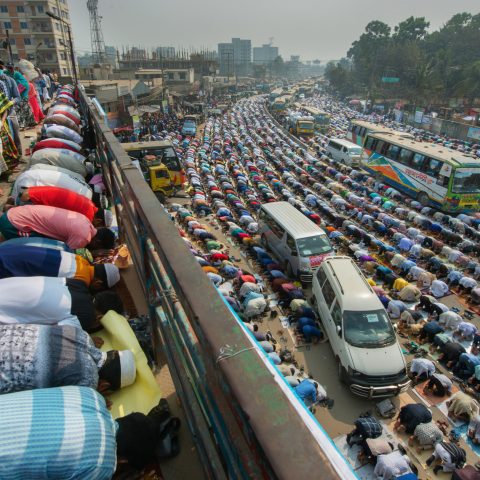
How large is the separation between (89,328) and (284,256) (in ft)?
37.1

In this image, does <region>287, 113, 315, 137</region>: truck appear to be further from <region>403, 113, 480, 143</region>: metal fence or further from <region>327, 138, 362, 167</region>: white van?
<region>403, 113, 480, 143</region>: metal fence

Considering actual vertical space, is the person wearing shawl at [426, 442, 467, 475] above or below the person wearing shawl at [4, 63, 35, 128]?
below

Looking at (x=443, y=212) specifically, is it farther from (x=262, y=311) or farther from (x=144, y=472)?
(x=144, y=472)

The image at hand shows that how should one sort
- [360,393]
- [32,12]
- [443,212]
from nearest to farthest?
1. [360,393]
2. [443,212]
3. [32,12]

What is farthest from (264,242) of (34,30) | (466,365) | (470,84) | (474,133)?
(470,84)

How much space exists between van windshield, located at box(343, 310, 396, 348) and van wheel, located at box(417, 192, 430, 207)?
14.3 meters

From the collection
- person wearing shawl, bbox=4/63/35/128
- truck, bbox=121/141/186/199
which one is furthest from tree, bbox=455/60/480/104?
person wearing shawl, bbox=4/63/35/128

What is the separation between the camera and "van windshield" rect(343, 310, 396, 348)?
9023 mm

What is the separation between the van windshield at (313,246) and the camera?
12906 mm

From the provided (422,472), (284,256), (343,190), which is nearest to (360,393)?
(422,472)

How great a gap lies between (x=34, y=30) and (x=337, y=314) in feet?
179

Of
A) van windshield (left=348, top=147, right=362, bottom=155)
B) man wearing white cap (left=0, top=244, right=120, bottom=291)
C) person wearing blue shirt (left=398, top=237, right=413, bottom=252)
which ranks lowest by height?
person wearing blue shirt (left=398, top=237, right=413, bottom=252)

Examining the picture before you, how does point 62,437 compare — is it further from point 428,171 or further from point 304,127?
point 304,127

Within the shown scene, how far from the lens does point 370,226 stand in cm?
1912
